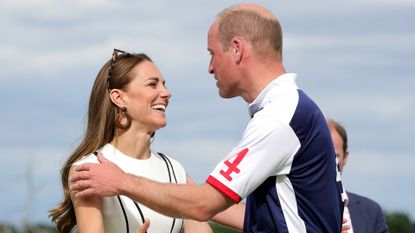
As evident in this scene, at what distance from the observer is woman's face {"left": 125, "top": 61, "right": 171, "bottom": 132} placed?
5711 mm

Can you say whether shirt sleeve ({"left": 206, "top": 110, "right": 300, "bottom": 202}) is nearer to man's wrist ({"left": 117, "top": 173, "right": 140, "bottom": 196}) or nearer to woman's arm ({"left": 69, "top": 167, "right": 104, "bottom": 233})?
man's wrist ({"left": 117, "top": 173, "right": 140, "bottom": 196})

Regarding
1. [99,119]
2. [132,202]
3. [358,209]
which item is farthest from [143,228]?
[358,209]

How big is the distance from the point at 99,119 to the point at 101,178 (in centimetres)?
96

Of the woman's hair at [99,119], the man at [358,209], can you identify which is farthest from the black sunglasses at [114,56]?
the man at [358,209]

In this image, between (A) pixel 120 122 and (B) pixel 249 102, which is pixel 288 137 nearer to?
(B) pixel 249 102

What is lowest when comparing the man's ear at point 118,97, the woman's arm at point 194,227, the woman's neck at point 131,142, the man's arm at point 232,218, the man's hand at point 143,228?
the man's arm at point 232,218

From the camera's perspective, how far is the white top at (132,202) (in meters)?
5.53

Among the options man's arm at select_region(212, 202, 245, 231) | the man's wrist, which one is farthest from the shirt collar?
man's arm at select_region(212, 202, 245, 231)

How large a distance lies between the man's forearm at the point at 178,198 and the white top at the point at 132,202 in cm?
68

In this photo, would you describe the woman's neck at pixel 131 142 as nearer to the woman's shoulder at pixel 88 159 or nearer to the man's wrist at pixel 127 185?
the woman's shoulder at pixel 88 159

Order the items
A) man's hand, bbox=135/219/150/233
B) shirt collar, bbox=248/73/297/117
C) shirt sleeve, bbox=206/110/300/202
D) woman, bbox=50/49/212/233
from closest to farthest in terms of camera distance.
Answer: shirt sleeve, bbox=206/110/300/202 → shirt collar, bbox=248/73/297/117 → man's hand, bbox=135/219/150/233 → woman, bbox=50/49/212/233

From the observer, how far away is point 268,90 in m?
4.95

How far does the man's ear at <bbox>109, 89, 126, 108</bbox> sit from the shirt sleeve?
1.03 m

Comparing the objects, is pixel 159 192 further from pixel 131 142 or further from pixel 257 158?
pixel 131 142
